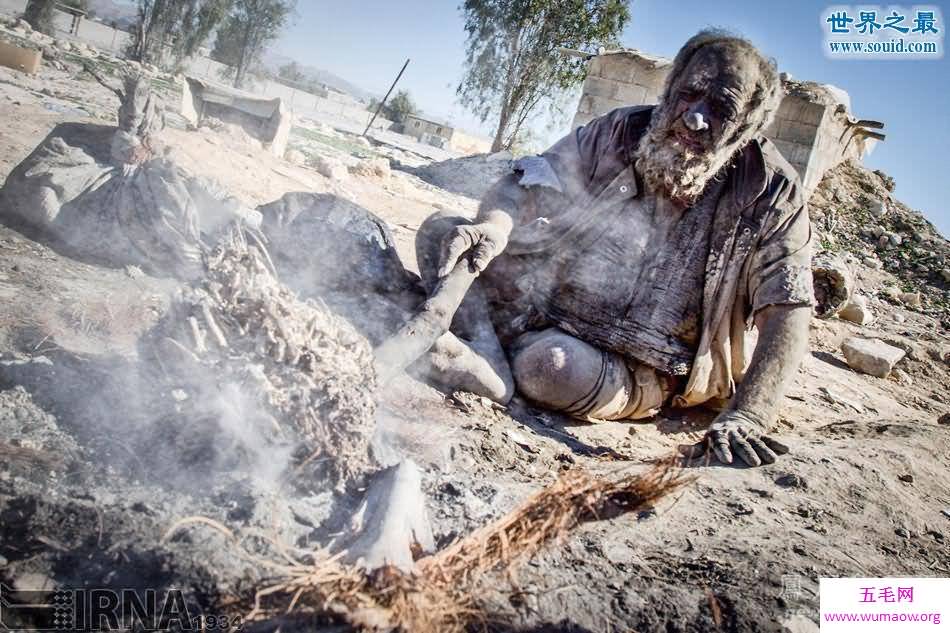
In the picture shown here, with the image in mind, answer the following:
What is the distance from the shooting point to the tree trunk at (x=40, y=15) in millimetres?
17750

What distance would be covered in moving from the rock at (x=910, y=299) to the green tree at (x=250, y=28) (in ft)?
30.2

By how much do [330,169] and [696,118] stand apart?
6.99 metres

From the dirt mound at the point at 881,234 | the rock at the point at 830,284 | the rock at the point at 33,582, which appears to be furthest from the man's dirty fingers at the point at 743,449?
the dirt mound at the point at 881,234

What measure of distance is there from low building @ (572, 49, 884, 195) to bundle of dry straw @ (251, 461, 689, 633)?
6.99 meters

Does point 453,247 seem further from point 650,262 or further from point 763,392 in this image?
point 763,392

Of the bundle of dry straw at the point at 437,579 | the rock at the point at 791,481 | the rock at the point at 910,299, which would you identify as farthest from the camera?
the rock at the point at 910,299

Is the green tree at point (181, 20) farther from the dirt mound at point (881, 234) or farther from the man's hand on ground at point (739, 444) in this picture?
the dirt mound at point (881, 234)

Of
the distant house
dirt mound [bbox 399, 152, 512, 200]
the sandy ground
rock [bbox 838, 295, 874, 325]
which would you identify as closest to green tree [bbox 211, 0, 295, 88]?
the sandy ground

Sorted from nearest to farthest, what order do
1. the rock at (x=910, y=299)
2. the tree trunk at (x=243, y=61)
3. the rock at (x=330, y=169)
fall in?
the rock at (x=910, y=299), the tree trunk at (x=243, y=61), the rock at (x=330, y=169)

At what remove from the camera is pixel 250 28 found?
7844 mm

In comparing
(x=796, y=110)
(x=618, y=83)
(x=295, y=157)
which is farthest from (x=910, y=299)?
(x=295, y=157)

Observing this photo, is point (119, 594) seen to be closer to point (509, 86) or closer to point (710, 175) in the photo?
point (710, 175)

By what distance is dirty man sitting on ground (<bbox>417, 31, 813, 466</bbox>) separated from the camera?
9.05 feet

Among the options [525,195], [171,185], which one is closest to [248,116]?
[171,185]
